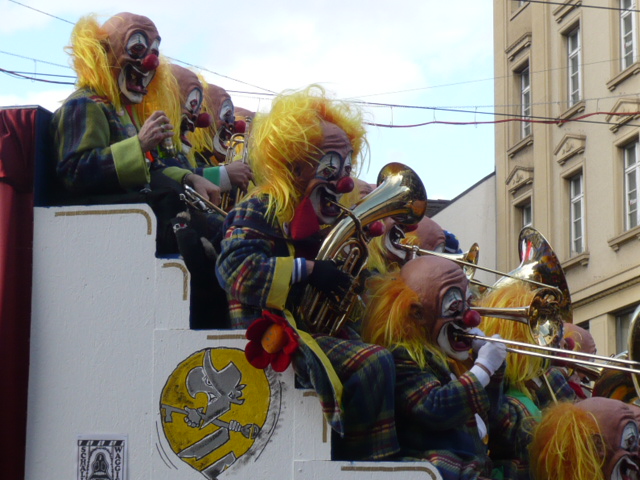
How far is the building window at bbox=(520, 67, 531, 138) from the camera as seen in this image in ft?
73.3

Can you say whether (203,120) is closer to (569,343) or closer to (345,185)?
(345,185)

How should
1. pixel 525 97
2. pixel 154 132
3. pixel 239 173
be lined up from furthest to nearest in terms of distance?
pixel 525 97, pixel 239 173, pixel 154 132

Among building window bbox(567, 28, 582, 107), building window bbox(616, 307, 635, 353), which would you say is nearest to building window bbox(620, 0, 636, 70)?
building window bbox(567, 28, 582, 107)

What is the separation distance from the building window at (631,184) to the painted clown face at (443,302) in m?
13.2

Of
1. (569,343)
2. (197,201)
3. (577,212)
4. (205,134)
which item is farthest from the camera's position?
(577,212)

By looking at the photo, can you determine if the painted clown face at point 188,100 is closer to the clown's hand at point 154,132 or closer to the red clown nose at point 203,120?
the red clown nose at point 203,120

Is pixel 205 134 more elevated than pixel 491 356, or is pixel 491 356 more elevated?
pixel 205 134

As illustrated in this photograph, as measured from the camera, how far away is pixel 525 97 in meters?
22.6

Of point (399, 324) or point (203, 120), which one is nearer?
point (399, 324)

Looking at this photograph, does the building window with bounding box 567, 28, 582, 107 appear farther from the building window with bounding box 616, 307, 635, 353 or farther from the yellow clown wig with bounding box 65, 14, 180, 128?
the yellow clown wig with bounding box 65, 14, 180, 128

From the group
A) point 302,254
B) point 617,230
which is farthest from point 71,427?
point 617,230

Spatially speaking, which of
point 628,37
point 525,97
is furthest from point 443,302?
point 525,97

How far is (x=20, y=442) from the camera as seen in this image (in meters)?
5.05

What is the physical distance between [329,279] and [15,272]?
1.26m
